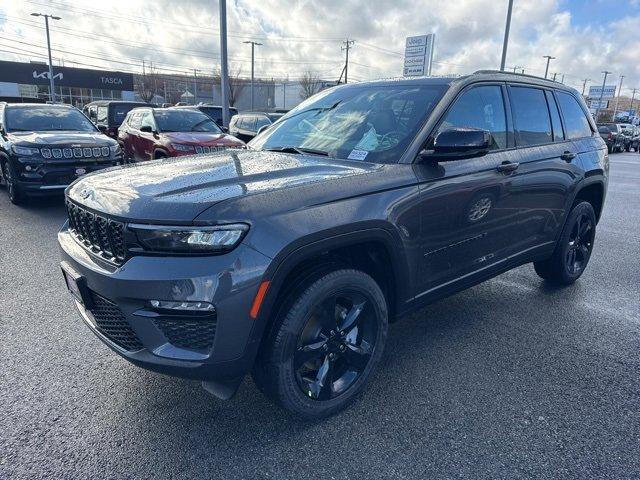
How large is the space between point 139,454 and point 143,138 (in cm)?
839

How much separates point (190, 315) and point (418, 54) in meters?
37.5

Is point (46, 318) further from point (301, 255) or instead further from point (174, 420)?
point (301, 255)

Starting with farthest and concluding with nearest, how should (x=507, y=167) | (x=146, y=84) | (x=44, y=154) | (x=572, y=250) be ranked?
(x=146, y=84), (x=44, y=154), (x=572, y=250), (x=507, y=167)

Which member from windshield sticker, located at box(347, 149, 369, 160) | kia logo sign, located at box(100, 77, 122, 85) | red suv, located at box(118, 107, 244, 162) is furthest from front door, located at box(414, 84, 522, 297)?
kia logo sign, located at box(100, 77, 122, 85)

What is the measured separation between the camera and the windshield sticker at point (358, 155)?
111 inches

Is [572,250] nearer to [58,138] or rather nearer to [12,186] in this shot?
[58,138]

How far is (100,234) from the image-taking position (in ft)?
7.41

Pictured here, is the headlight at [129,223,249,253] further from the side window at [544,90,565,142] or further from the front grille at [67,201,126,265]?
the side window at [544,90,565,142]

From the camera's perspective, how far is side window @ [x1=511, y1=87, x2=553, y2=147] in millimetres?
3541

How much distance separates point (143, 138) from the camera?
31.2 feet

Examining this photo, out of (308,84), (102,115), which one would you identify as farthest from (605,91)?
(102,115)

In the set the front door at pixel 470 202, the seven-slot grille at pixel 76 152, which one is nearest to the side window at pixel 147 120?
the seven-slot grille at pixel 76 152

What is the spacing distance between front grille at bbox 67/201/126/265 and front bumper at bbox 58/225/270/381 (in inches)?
3.0

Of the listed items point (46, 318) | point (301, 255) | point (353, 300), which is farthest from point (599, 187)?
point (46, 318)
